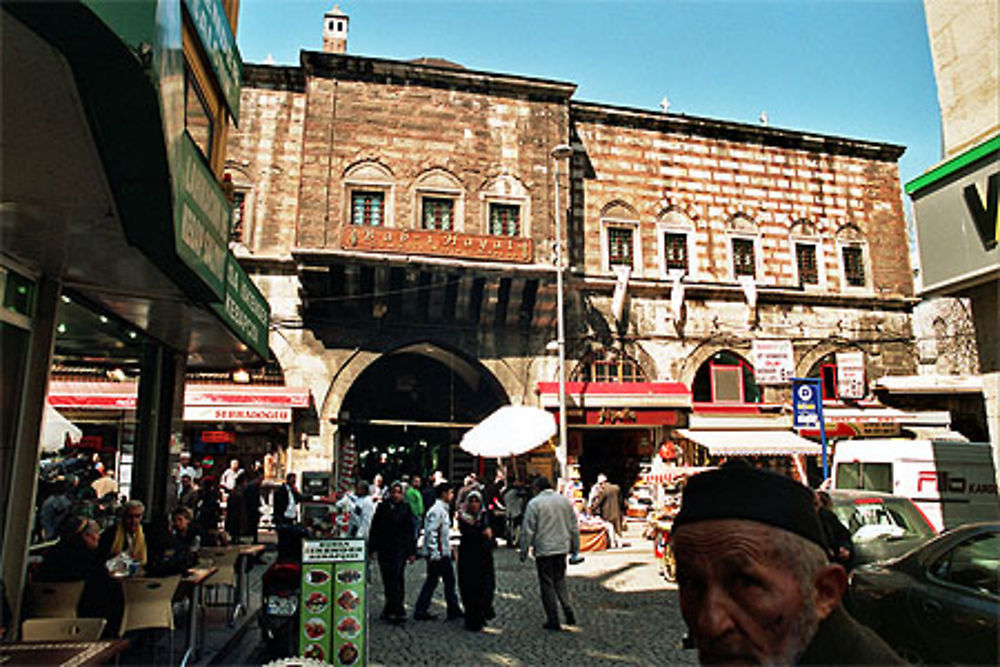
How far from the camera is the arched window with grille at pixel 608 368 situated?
19.6 meters

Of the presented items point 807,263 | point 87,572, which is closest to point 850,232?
point 807,263

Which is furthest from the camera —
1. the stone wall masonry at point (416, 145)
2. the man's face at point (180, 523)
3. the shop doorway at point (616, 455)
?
the shop doorway at point (616, 455)

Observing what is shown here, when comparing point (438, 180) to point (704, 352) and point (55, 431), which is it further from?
point (55, 431)

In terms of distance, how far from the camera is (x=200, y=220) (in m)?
5.61

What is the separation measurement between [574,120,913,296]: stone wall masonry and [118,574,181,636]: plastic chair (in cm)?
1606

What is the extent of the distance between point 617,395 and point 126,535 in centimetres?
1441

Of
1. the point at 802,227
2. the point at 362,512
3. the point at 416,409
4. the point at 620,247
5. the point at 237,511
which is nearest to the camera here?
the point at 362,512

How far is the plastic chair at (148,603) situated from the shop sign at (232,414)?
11508 millimetres

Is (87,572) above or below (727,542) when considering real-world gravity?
below

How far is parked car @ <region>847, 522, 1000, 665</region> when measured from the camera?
4.54 metres

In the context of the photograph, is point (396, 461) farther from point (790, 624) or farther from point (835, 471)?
point (790, 624)

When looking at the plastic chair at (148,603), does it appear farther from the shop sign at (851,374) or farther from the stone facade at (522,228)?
the shop sign at (851,374)

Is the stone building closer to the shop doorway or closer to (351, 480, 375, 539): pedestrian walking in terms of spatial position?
the shop doorway

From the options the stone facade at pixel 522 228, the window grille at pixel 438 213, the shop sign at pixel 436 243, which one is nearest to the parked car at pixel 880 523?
the stone facade at pixel 522 228
